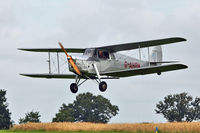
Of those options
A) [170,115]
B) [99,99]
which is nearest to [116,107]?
[99,99]

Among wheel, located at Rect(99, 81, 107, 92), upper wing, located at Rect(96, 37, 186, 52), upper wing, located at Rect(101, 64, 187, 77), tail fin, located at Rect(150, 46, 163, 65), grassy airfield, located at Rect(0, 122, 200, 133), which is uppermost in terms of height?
tail fin, located at Rect(150, 46, 163, 65)

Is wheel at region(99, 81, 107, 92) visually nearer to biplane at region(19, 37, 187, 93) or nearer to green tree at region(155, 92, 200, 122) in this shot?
biplane at region(19, 37, 187, 93)

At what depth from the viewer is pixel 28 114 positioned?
83000 millimetres

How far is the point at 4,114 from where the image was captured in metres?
90.5

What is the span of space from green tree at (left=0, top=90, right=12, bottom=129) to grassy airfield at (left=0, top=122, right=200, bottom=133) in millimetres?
39904

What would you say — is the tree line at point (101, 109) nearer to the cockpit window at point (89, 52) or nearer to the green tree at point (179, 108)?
the green tree at point (179, 108)

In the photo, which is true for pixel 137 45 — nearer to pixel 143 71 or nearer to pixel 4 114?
pixel 143 71

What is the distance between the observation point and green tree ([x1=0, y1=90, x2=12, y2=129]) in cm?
8575

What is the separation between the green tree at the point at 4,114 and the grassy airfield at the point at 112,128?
3990cm

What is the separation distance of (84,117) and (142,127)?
60.9 meters

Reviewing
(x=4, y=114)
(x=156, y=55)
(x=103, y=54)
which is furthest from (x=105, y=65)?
(x=4, y=114)

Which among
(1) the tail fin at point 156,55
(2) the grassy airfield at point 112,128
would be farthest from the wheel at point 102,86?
(1) the tail fin at point 156,55

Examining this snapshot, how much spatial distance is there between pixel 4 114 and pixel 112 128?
51022mm

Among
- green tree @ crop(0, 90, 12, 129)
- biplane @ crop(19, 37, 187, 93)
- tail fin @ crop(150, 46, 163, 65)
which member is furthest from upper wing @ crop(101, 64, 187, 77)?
green tree @ crop(0, 90, 12, 129)
